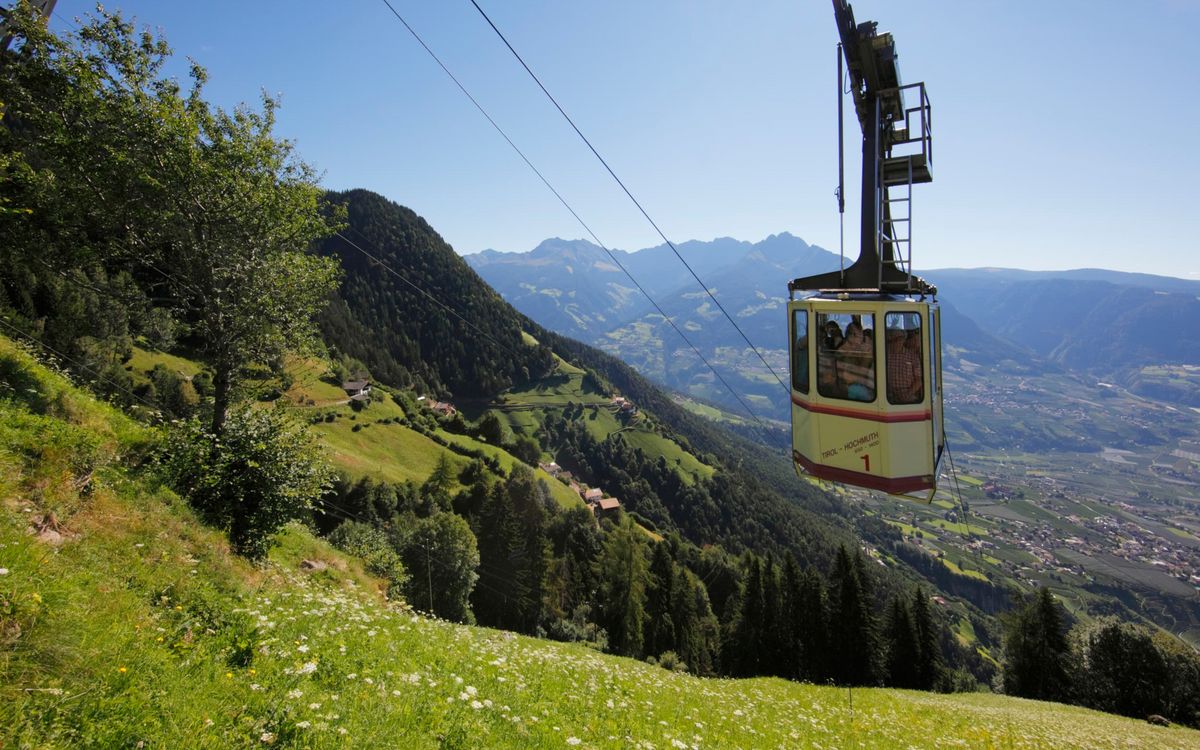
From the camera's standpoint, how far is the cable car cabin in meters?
→ 10.2

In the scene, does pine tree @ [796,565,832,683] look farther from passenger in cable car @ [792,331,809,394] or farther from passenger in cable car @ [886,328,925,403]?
passenger in cable car @ [886,328,925,403]

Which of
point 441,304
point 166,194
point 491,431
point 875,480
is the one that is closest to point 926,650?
point 875,480

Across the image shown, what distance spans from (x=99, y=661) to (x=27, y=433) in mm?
7459

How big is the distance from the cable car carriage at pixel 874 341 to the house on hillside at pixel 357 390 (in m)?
92.0

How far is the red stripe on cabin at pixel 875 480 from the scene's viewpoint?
10320 millimetres

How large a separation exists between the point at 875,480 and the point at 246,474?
14.3 meters

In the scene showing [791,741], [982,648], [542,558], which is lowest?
[982,648]

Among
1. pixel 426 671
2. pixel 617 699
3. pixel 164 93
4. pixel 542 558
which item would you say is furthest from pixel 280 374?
pixel 542 558

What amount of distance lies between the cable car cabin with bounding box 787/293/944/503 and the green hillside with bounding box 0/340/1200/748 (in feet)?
17.9

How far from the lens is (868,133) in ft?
39.1

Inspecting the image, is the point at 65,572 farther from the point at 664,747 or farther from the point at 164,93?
the point at 164,93

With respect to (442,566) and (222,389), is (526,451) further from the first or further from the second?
(222,389)

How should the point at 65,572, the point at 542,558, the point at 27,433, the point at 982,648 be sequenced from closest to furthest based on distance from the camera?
the point at 65,572, the point at 27,433, the point at 542,558, the point at 982,648

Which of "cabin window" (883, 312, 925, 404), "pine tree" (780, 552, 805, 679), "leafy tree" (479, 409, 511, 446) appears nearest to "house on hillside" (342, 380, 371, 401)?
"leafy tree" (479, 409, 511, 446)
